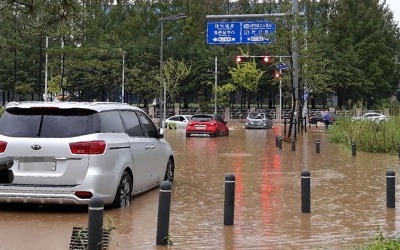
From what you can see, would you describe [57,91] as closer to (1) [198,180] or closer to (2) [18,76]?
(2) [18,76]

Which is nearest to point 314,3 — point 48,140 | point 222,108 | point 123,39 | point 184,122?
point 222,108

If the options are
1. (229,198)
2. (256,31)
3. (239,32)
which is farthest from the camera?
(239,32)

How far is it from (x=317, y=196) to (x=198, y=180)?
354 centimetres

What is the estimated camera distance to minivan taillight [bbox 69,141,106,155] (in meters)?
10.3

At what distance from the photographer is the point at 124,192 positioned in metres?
11.2

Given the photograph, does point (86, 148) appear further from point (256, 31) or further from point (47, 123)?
point (256, 31)

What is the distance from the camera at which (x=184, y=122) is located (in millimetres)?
54062

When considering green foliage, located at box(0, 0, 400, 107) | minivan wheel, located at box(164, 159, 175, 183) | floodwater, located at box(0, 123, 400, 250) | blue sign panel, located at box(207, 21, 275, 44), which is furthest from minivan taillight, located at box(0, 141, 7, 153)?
green foliage, located at box(0, 0, 400, 107)

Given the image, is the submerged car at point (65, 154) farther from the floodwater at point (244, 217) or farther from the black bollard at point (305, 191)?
the black bollard at point (305, 191)

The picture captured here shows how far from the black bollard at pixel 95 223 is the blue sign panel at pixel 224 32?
3381 centimetres

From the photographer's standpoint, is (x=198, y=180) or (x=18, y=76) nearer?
(x=198, y=180)

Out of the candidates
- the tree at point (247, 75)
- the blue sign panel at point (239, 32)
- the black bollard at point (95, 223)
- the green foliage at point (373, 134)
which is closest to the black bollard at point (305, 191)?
the black bollard at point (95, 223)

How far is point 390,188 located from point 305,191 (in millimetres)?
1575

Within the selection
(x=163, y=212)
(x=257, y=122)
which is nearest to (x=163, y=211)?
(x=163, y=212)
